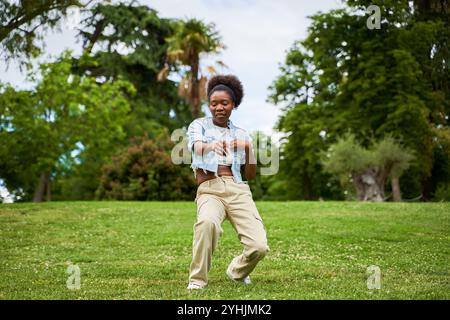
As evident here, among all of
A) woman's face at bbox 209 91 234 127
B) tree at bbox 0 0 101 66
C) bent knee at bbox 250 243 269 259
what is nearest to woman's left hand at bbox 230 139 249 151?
woman's face at bbox 209 91 234 127

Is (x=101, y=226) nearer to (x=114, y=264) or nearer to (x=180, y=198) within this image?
(x=114, y=264)

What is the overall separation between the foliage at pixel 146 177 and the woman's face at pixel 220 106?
21826mm

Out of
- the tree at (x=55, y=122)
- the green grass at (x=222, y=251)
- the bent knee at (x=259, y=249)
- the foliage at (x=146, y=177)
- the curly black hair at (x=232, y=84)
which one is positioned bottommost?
the green grass at (x=222, y=251)

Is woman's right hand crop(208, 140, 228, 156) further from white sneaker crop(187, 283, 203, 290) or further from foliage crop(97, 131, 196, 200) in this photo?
foliage crop(97, 131, 196, 200)

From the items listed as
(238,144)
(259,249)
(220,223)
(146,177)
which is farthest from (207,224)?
(146,177)

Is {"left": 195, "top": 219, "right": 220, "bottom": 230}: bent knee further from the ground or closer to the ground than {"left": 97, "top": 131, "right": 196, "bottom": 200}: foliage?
closer to the ground

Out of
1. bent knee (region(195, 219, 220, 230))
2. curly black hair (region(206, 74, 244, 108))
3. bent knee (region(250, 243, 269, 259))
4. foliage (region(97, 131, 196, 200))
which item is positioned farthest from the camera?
foliage (region(97, 131, 196, 200))

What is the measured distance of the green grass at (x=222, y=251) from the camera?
7.15 meters

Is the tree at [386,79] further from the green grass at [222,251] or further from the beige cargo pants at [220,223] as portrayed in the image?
the beige cargo pants at [220,223]

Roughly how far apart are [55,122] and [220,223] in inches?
1284

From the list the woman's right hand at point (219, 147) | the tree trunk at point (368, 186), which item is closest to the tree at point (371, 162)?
the tree trunk at point (368, 186)

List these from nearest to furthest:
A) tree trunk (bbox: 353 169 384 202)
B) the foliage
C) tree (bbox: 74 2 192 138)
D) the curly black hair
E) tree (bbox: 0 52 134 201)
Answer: the curly black hair → the foliage → tree trunk (bbox: 353 169 384 202) → tree (bbox: 0 52 134 201) → tree (bbox: 74 2 192 138)

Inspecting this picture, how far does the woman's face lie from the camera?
719 cm

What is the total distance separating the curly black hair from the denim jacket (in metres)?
0.44
